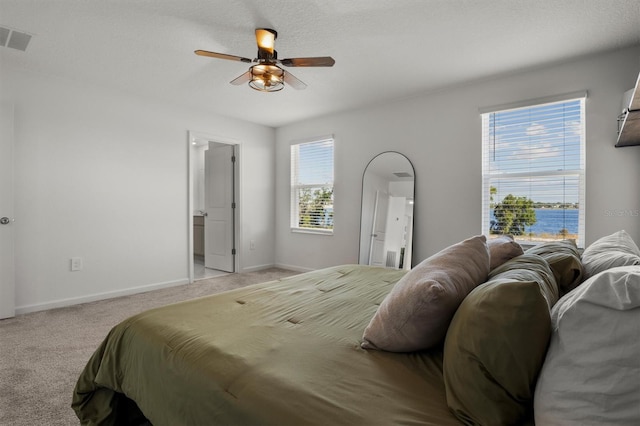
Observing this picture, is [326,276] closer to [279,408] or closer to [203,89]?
[279,408]

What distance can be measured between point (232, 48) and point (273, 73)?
611 millimetres

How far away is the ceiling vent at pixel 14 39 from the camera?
2723mm

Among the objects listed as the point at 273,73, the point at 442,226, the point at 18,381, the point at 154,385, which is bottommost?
the point at 18,381

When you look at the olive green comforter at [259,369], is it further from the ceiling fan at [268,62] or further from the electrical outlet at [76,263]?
the electrical outlet at [76,263]

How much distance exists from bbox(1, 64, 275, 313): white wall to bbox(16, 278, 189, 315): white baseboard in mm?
Result: 11

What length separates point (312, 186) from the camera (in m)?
5.46

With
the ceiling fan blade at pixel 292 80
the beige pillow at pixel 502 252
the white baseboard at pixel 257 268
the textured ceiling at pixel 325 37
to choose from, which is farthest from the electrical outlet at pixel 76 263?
the beige pillow at pixel 502 252

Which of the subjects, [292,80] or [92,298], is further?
[92,298]

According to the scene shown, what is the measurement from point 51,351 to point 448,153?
424cm

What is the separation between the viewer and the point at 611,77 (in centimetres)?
304

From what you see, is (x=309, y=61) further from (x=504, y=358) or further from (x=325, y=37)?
(x=504, y=358)

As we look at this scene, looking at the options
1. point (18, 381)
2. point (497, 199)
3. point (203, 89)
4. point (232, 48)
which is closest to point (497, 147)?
point (497, 199)

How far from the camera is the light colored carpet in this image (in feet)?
5.89

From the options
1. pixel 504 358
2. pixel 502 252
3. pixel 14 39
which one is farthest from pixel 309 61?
pixel 14 39
